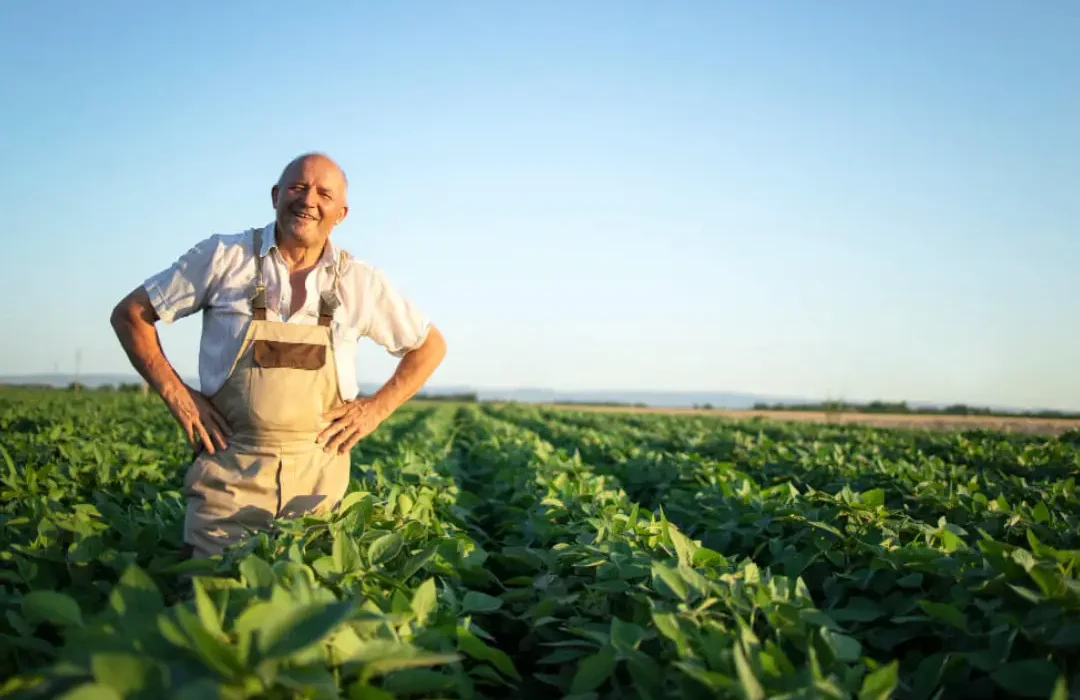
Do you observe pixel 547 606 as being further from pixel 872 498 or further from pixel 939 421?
pixel 939 421

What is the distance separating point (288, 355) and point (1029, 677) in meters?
2.78

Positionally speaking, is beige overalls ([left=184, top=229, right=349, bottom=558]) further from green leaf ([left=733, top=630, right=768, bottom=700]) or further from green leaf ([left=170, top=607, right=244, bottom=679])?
green leaf ([left=733, top=630, right=768, bottom=700])

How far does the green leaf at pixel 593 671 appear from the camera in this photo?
6.23ft

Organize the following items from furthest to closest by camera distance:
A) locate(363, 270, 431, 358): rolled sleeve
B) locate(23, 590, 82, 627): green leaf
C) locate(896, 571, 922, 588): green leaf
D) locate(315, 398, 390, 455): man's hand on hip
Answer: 1. locate(363, 270, 431, 358): rolled sleeve
2. locate(315, 398, 390, 455): man's hand on hip
3. locate(896, 571, 922, 588): green leaf
4. locate(23, 590, 82, 627): green leaf

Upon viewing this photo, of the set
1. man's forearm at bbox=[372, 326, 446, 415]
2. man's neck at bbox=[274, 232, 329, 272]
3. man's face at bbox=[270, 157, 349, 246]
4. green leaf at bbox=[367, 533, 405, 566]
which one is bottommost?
green leaf at bbox=[367, 533, 405, 566]


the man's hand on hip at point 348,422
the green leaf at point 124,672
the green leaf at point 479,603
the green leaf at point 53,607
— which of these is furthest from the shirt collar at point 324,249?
the green leaf at point 124,672

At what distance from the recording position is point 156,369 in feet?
10.1

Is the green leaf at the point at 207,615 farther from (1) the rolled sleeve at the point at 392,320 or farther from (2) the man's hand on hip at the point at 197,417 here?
(1) the rolled sleeve at the point at 392,320

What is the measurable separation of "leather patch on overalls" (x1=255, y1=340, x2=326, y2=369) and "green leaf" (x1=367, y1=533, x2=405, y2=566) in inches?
41.7

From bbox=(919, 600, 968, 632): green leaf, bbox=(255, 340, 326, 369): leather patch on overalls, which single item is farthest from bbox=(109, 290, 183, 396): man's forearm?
bbox=(919, 600, 968, 632): green leaf

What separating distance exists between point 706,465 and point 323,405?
157 inches

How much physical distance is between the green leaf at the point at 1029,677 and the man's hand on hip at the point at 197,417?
114 inches

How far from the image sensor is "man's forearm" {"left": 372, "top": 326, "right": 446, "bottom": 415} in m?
3.52

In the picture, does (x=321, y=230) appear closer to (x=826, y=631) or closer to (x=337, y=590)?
(x=337, y=590)
